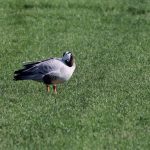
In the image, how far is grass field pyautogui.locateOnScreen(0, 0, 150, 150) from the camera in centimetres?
1034

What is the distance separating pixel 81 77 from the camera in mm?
15219

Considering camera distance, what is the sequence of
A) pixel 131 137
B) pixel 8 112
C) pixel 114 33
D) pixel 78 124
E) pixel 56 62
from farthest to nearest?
1. pixel 114 33
2. pixel 56 62
3. pixel 8 112
4. pixel 78 124
5. pixel 131 137

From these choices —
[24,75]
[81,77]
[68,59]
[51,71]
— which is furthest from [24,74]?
[81,77]

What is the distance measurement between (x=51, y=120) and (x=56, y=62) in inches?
83.8

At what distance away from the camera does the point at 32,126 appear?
10828mm

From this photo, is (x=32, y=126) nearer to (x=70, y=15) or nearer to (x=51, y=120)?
(x=51, y=120)

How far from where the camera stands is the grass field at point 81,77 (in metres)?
10.3

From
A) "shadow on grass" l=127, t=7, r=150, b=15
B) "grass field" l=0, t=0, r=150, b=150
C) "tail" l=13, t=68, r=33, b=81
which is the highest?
"shadow on grass" l=127, t=7, r=150, b=15

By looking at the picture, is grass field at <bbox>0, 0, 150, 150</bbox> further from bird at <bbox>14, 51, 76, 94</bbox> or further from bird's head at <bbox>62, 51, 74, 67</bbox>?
bird's head at <bbox>62, 51, 74, 67</bbox>

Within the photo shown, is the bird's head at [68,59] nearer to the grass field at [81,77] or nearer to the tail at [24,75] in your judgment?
the grass field at [81,77]

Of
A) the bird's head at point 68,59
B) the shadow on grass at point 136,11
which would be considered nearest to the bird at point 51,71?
the bird's head at point 68,59

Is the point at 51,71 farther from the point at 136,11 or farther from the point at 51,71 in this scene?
the point at 136,11

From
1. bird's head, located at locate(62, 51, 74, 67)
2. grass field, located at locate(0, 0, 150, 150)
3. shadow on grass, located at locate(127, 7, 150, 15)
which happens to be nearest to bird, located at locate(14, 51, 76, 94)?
bird's head, located at locate(62, 51, 74, 67)

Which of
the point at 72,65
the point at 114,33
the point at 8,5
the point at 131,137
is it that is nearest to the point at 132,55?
the point at 114,33
